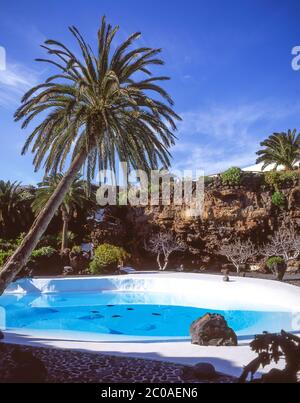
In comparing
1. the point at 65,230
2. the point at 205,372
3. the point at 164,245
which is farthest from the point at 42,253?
the point at 205,372

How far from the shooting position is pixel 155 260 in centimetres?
2884

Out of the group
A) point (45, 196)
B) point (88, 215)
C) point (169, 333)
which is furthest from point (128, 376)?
point (88, 215)

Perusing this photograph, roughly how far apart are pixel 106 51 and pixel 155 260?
68.9 ft

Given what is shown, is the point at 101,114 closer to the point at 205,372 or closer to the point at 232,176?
the point at 205,372

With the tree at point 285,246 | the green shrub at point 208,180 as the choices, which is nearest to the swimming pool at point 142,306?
the tree at point 285,246

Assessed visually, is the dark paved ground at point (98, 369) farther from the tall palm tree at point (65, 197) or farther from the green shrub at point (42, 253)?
the tall palm tree at point (65, 197)

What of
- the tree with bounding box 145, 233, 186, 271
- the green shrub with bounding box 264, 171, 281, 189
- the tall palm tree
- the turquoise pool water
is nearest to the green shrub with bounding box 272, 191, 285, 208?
the green shrub with bounding box 264, 171, 281, 189

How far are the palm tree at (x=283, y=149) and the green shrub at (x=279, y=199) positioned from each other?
13.7ft

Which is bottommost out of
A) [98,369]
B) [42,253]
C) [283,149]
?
[98,369]

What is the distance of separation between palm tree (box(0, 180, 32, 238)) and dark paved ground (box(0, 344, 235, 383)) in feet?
84.0

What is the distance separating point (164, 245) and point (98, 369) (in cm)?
2103

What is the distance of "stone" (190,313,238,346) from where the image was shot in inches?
325

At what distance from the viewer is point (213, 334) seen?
848 centimetres
